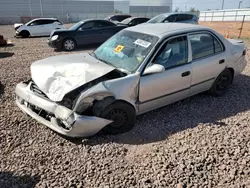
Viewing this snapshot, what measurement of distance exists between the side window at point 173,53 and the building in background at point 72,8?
38.0 meters

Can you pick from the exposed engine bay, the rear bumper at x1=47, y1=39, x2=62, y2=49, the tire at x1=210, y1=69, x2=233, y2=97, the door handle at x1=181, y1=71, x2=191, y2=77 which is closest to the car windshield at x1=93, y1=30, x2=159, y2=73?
the exposed engine bay

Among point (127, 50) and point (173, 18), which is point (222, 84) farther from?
point (173, 18)

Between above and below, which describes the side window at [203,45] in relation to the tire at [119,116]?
above

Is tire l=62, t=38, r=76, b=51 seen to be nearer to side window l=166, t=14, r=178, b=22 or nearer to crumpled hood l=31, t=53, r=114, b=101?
side window l=166, t=14, r=178, b=22

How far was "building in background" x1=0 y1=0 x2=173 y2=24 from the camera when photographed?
44.6 metres

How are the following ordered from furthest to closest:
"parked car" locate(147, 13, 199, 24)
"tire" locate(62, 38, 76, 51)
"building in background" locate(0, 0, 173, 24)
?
"building in background" locate(0, 0, 173, 24) < "parked car" locate(147, 13, 199, 24) < "tire" locate(62, 38, 76, 51)

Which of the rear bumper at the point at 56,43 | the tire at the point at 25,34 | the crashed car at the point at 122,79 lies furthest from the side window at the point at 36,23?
the crashed car at the point at 122,79

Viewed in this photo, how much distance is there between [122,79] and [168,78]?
860mm

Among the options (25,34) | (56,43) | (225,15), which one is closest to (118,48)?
(56,43)

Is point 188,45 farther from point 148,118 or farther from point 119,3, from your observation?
point 119,3

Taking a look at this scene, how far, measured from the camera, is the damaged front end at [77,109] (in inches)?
117

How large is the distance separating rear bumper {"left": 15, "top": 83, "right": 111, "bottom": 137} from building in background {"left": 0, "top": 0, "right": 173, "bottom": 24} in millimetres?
Result: 37876

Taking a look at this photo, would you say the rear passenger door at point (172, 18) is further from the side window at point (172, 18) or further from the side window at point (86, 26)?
the side window at point (86, 26)

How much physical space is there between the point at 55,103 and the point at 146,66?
4.79 feet
